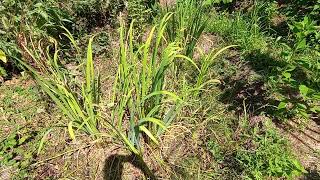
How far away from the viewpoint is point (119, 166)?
2.39 m

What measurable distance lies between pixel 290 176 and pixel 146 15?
7.07 feet

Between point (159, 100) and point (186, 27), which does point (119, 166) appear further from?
point (186, 27)

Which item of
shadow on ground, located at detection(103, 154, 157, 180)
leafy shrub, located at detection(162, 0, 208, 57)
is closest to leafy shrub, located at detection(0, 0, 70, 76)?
leafy shrub, located at detection(162, 0, 208, 57)

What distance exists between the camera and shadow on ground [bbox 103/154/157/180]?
7.72ft

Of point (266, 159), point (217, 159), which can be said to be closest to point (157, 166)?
point (217, 159)

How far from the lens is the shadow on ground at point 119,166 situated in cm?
235

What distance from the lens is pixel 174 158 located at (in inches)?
96.8

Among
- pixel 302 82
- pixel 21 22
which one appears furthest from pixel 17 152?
pixel 302 82

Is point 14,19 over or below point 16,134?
over

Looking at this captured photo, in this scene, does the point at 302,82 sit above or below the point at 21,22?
below

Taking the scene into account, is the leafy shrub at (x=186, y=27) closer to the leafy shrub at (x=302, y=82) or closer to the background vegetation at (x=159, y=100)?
the background vegetation at (x=159, y=100)

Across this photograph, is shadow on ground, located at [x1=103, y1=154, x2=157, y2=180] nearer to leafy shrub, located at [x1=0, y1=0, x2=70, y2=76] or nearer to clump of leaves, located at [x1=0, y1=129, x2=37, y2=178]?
clump of leaves, located at [x1=0, y1=129, x2=37, y2=178]

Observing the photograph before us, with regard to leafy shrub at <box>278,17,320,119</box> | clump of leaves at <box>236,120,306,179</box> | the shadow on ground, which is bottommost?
the shadow on ground

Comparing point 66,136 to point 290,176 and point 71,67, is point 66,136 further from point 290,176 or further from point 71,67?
point 290,176
